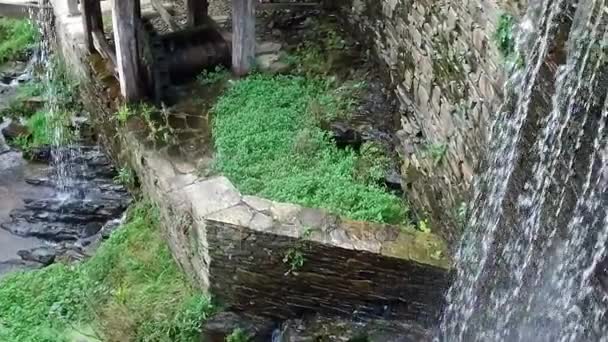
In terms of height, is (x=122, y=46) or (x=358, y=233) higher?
(x=122, y=46)

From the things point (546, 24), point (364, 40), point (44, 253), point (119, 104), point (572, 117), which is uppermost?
point (546, 24)

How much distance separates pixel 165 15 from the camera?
7.79m

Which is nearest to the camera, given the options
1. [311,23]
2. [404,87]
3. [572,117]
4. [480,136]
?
[572,117]

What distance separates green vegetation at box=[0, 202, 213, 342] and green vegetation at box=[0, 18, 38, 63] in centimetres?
404

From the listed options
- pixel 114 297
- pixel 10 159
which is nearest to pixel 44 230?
pixel 10 159

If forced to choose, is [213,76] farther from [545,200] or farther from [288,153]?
[545,200]

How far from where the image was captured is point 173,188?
5844 millimetres

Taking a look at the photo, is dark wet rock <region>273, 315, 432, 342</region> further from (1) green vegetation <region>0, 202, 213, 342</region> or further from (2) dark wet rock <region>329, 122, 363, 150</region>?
(2) dark wet rock <region>329, 122, 363, 150</region>

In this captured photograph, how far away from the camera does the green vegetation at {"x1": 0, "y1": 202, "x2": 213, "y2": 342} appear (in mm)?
5523

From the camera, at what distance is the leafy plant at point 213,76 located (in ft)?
23.1

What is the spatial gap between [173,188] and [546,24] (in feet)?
9.76

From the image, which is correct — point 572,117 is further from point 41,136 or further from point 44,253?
point 41,136

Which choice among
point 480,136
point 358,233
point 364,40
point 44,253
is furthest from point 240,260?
point 364,40

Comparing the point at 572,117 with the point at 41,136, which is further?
the point at 41,136
